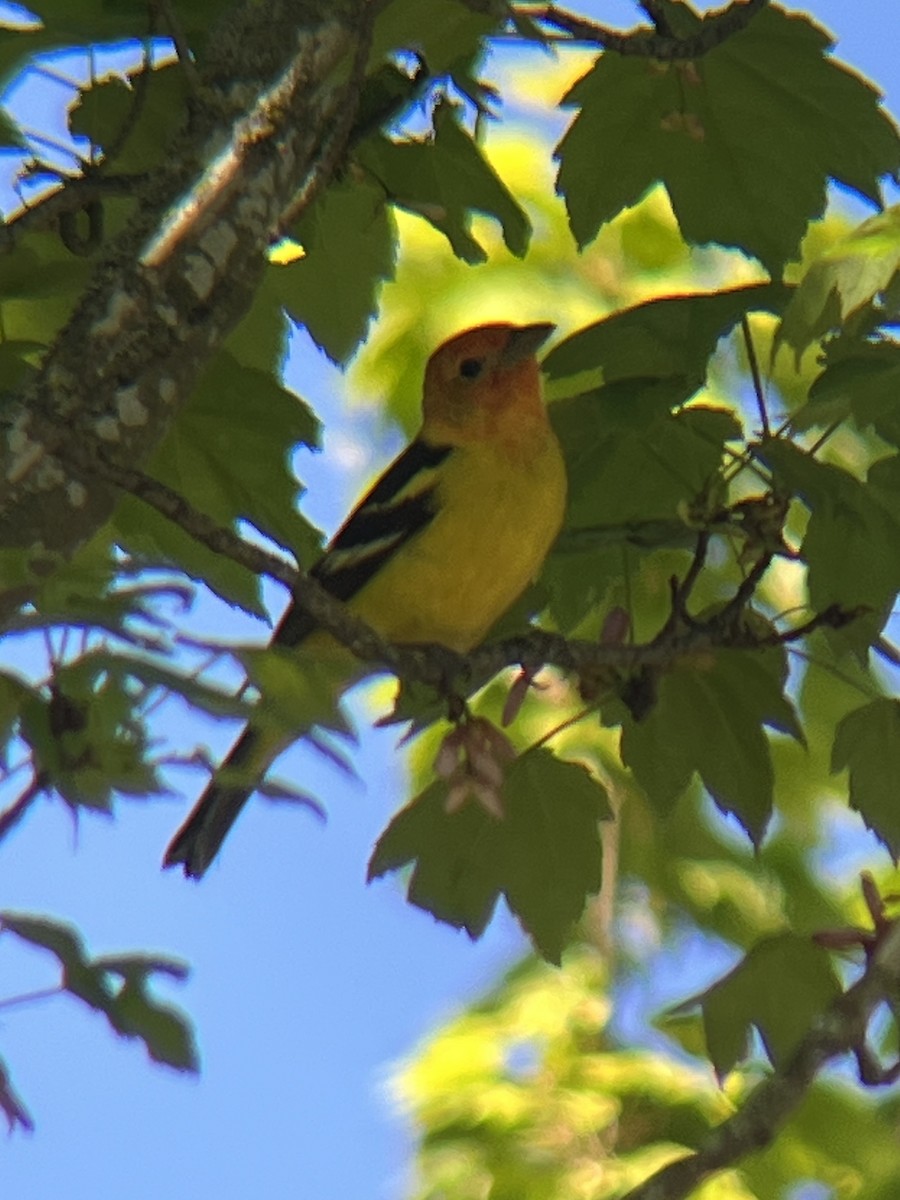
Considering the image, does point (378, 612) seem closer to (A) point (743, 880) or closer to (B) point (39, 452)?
(B) point (39, 452)

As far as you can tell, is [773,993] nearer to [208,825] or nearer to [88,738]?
[88,738]

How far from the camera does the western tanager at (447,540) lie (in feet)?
10.4

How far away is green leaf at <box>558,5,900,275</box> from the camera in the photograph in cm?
237

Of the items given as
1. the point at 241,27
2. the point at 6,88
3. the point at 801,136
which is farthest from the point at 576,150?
the point at 6,88

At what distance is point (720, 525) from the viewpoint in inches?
88.0

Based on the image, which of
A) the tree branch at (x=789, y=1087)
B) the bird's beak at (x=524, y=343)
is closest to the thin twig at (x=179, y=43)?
the tree branch at (x=789, y=1087)

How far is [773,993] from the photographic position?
7.82 feet

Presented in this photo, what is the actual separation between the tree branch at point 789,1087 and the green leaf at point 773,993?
0.37m

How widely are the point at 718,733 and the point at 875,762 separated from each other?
209 mm

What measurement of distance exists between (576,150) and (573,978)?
4654mm

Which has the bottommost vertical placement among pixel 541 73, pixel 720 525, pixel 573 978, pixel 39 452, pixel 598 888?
pixel 598 888

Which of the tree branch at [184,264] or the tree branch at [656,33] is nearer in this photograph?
the tree branch at [184,264]

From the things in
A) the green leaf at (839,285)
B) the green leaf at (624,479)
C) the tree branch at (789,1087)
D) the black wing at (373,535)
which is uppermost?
the black wing at (373,535)

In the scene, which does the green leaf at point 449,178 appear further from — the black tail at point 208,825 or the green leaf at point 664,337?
the black tail at point 208,825
